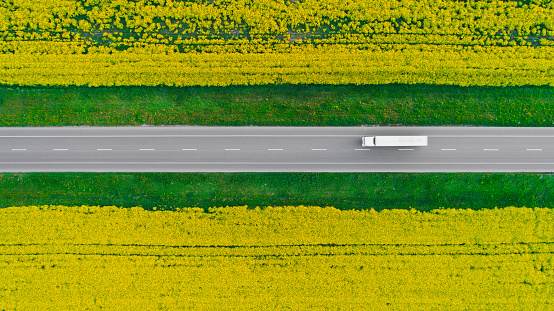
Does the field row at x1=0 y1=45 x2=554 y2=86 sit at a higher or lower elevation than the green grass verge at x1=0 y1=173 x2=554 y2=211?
higher

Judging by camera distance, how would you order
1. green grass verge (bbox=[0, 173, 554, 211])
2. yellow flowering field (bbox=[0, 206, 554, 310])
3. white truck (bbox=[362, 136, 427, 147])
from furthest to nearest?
green grass verge (bbox=[0, 173, 554, 211]), yellow flowering field (bbox=[0, 206, 554, 310]), white truck (bbox=[362, 136, 427, 147])

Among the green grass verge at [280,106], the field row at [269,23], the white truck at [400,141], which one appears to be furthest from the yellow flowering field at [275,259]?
the field row at [269,23]

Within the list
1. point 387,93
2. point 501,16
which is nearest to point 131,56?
point 387,93

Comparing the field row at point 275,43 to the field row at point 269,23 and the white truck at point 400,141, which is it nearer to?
the field row at point 269,23

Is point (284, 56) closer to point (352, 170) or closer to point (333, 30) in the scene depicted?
point (333, 30)

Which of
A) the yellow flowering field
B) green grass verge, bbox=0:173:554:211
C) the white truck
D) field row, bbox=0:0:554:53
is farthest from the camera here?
field row, bbox=0:0:554:53

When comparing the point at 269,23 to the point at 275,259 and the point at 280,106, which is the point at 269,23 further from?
the point at 275,259

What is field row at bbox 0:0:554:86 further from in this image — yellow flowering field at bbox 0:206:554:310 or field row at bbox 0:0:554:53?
yellow flowering field at bbox 0:206:554:310

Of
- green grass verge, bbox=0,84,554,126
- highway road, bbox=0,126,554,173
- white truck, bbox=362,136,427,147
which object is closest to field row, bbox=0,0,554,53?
green grass verge, bbox=0,84,554,126
